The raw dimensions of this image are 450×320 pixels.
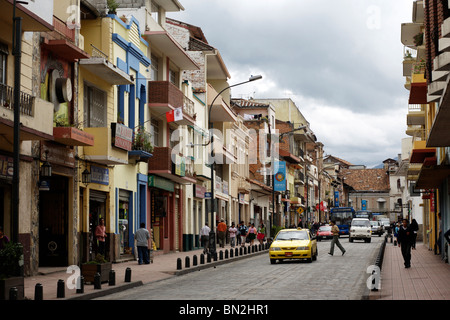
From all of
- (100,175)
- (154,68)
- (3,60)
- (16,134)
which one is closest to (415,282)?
(16,134)

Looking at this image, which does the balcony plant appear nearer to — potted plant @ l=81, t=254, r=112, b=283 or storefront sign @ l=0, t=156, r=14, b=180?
storefront sign @ l=0, t=156, r=14, b=180

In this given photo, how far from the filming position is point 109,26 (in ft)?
101

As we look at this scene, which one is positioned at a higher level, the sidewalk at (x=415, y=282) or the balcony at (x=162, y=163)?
the balcony at (x=162, y=163)

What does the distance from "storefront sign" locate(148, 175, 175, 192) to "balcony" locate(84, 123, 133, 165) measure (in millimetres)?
6938

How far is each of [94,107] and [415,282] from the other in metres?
15.0

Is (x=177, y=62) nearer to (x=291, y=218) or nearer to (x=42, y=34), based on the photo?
(x=42, y=34)

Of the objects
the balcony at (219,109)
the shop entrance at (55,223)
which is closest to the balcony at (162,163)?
the shop entrance at (55,223)

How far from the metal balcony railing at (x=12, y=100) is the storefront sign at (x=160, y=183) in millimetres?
15752

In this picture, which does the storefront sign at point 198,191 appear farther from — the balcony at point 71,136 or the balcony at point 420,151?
the balcony at point 71,136

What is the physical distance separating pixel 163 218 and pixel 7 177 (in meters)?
19.1

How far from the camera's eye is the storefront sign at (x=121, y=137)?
2898cm

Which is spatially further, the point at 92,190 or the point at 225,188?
the point at 225,188

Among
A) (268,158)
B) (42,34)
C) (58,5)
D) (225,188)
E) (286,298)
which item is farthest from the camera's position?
(268,158)

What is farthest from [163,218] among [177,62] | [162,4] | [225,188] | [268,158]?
[268,158]
